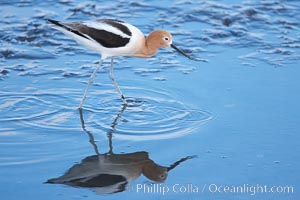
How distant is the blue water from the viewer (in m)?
5.23

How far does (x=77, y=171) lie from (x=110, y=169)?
0.79 ft

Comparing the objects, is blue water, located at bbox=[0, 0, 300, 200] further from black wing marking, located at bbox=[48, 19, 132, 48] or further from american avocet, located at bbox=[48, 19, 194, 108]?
black wing marking, located at bbox=[48, 19, 132, 48]

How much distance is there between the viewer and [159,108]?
6.48 m

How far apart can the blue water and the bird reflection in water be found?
0.04 feet

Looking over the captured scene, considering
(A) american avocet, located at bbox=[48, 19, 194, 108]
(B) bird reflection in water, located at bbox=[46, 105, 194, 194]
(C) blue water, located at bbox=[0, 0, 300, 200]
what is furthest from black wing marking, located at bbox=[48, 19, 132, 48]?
(B) bird reflection in water, located at bbox=[46, 105, 194, 194]

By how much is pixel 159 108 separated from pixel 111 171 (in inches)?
48.6

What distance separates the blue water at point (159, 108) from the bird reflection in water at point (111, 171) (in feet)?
0.04

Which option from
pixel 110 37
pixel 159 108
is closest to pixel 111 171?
pixel 159 108

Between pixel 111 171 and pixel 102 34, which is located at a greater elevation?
pixel 102 34

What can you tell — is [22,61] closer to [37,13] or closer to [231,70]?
[37,13]

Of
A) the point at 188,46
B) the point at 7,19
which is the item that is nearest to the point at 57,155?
the point at 188,46

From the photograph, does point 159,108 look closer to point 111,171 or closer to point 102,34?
point 102,34

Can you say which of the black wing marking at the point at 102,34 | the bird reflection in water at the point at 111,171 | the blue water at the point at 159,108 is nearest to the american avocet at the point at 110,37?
the black wing marking at the point at 102,34

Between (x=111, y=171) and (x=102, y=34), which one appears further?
(x=102, y=34)
